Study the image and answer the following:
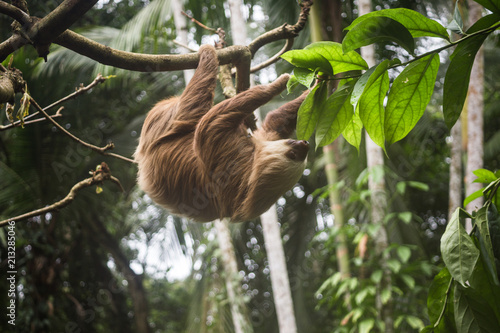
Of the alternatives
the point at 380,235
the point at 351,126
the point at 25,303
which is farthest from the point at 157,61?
the point at 25,303

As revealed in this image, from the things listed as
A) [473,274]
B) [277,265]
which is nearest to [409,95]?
[473,274]

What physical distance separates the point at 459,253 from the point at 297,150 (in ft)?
4.57

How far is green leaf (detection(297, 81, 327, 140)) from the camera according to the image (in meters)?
1.43

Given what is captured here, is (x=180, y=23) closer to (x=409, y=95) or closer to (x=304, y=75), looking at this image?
(x=304, y=75)

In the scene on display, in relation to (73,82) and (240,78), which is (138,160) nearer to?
(240,78)

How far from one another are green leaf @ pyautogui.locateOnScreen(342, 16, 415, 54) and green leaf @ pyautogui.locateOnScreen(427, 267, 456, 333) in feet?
2.70

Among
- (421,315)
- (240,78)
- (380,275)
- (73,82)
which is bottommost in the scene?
(421,315)

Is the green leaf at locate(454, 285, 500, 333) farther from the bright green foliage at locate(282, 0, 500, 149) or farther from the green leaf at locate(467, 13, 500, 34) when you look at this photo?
the green leaf at locate(467, 13, 500, 34)

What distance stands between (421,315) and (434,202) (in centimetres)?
A: 518

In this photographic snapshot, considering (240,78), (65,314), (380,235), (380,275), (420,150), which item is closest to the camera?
(240,78)

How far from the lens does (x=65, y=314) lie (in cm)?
625

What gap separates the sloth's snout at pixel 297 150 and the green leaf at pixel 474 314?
130cm

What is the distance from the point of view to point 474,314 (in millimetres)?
1311

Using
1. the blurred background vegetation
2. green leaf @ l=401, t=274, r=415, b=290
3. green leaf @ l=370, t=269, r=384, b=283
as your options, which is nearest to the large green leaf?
the blurred background vegetation
